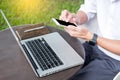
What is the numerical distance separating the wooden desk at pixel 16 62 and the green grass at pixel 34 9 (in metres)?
1.64

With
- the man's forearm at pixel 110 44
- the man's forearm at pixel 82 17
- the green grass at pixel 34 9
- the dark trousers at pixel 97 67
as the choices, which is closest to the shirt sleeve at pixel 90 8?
the man's forearm at pixel 82 17

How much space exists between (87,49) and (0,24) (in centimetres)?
174

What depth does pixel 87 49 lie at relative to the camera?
6.97 feet

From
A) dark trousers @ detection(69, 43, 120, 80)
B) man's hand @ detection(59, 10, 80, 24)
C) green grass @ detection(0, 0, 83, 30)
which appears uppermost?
man's hand @ detection(59, 10, 80, 24)

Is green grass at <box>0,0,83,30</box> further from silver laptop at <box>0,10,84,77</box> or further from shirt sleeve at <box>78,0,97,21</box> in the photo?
silver laptop at <box>0,10,84,77</box>

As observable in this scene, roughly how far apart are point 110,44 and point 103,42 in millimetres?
44

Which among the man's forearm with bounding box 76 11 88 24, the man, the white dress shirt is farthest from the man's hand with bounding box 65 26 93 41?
the man's forearm with bounding box 76 11 88 24

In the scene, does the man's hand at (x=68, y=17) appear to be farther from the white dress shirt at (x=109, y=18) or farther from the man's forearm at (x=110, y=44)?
the man's forearm at (x=110, y=44)

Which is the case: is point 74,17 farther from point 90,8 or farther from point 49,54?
point 49,54

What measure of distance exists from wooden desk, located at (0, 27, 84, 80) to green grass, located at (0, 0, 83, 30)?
1.64 meters

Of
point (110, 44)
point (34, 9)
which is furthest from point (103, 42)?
point (34, 9)

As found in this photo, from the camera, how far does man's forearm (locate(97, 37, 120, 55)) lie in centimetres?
183

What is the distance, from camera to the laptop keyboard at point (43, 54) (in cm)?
168

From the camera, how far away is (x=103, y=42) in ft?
6.10
